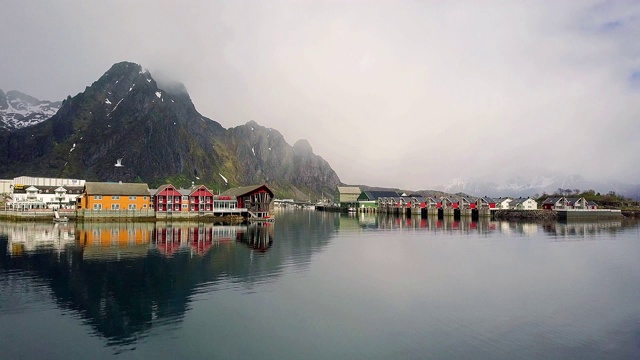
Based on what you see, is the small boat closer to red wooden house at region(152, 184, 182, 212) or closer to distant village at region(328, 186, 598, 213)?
red wooden house at region(152, 184, 182, 212)

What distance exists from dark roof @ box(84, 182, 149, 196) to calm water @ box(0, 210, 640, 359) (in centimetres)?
4449

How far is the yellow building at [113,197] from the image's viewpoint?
3565 inches

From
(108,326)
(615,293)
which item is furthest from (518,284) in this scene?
(108,326)

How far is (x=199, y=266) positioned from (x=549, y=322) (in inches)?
1116

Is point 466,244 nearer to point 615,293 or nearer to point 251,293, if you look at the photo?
point 615,293

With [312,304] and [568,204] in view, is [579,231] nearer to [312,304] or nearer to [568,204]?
[568,204]

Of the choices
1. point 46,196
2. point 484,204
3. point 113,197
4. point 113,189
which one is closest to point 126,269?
point 113,197

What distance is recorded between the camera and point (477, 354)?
18797 mm

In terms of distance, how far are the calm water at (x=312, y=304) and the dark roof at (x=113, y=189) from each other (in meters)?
44.5

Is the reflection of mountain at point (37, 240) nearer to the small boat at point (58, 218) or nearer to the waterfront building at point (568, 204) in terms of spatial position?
the small boat at point (58, 218)

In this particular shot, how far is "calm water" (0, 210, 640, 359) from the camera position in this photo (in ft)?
63.5

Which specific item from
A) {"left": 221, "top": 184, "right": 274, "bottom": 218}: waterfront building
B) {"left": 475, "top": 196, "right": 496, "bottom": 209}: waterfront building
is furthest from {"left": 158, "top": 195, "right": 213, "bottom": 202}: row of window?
{"left": 475, "top": 196, "right": 496, "bottom": 209}: waterfront building

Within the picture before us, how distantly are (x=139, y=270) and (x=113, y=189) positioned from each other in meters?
64.9

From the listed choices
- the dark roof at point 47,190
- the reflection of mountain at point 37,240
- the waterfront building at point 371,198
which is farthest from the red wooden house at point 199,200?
the waterfront building at point 371,198
